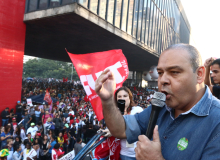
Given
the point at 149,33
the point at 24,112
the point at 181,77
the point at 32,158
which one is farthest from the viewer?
the point at 149,33

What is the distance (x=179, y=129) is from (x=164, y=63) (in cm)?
52

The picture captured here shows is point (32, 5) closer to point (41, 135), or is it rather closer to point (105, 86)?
point (41, 135)

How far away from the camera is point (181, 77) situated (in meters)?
1.25

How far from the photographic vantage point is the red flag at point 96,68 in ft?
11.2

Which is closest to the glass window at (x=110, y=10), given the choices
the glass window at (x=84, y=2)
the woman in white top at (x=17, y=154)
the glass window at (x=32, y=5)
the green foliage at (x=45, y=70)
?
the glass window at (x=84, y=2)

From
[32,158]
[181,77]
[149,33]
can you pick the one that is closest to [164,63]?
[181,77]

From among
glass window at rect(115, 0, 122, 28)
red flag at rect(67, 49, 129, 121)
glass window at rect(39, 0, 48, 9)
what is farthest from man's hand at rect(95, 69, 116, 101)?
glass window at rect(115, 0, 122, 28)

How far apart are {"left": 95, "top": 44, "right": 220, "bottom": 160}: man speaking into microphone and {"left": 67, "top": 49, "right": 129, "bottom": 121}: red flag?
193 cm

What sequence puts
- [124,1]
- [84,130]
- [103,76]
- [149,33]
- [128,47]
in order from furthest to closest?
[149,33] < [128,47] < [124,1] < [84,130] < [103,76]

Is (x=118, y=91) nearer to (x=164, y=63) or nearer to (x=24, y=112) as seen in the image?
(x=164, y=63)

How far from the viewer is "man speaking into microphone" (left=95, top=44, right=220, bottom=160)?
1.10 metres

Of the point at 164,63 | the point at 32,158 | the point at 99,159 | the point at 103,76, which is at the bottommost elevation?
the point at 32,158

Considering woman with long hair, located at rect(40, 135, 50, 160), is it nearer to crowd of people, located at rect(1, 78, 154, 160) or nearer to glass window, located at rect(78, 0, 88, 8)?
crowd of people, located at rect(1, 78, 154, 160)

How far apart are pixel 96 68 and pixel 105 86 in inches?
85.5
